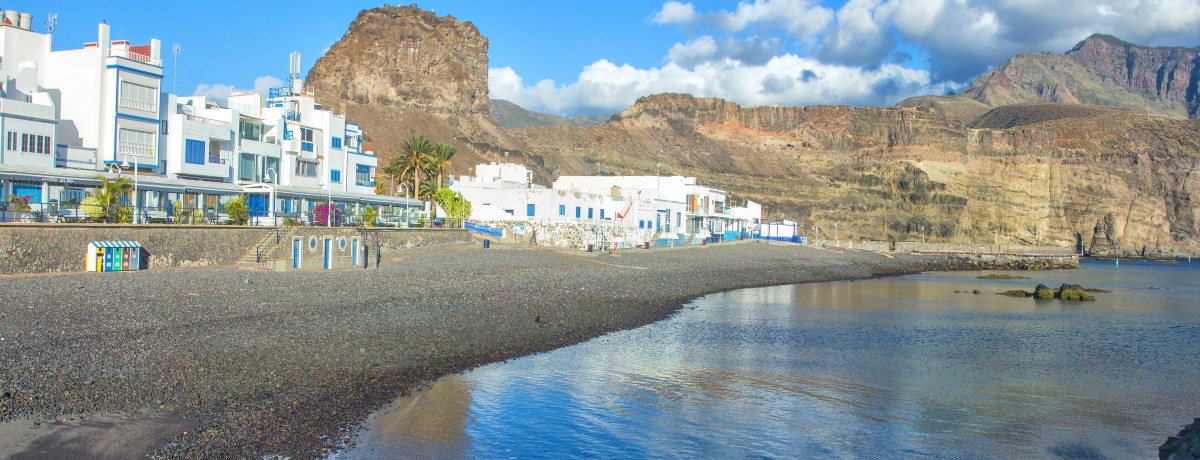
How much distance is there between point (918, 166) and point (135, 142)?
141 m

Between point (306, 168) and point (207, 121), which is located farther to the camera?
point (306, 168)

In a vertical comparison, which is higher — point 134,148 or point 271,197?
point 134,148

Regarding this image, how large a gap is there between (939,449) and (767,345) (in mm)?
11131

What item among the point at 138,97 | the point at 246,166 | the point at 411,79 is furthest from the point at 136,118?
the point at 411,79

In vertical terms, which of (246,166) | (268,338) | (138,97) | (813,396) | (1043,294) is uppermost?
(138,97)

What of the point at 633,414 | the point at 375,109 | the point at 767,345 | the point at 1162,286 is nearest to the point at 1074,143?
the point at 1162,286

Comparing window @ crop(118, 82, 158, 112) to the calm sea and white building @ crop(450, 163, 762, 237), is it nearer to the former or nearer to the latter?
white building @ crop(450, 163, 762, 237)

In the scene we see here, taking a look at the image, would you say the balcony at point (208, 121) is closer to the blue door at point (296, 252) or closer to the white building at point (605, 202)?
the blue door at point (296, 252)

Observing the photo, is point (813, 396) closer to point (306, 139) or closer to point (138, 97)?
point (138, 97)

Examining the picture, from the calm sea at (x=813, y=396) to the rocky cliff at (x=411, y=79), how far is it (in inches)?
3623

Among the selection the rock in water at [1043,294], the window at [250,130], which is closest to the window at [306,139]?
the window at [250,130]

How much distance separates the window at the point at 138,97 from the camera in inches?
1510

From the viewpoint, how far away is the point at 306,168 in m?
49.2

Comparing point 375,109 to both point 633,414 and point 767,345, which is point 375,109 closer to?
point 767,345
